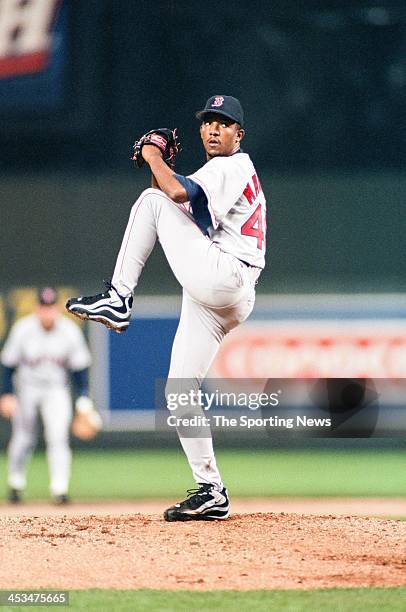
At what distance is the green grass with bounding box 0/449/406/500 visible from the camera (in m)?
6.67

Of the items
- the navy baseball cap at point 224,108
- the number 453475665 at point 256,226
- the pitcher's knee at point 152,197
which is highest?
the navy baseball cap at point 224,108

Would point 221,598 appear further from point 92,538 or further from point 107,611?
point 92,538

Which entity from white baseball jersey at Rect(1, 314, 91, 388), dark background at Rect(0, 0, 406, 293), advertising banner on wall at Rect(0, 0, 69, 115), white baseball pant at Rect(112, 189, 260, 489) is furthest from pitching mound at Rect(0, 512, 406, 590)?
advertising banner on wall at Rect(0, 0, 69, 115)

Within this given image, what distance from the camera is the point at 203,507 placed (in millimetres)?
3924

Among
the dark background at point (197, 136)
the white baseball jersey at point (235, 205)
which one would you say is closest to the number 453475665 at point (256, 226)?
the white baseball jersey at point (235, 205)

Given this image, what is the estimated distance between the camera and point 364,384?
313 inches

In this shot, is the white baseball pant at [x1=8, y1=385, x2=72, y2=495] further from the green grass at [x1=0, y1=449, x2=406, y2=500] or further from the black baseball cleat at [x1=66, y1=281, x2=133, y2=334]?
the black baseball cleat at [x1=66, y1=281, x2=133, y2=334]

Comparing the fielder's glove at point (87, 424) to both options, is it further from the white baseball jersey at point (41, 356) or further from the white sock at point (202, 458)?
the white sock at point (202, 458)

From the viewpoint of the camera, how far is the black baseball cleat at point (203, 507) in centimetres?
391

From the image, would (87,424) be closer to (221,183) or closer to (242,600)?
(221,183)

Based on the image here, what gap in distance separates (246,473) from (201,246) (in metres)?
3.71

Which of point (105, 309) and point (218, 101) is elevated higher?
point (218, 101)

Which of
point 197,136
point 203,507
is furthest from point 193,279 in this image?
point 197,136

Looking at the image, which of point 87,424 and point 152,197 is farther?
point 87,424
